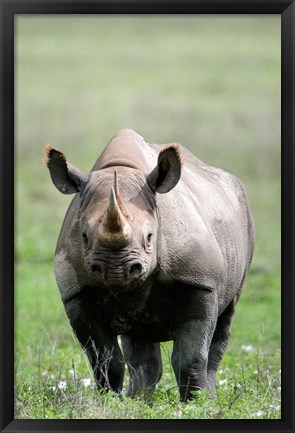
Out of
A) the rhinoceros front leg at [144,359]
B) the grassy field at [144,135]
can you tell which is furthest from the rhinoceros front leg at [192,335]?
the rhinoceros front leg at [144,359]

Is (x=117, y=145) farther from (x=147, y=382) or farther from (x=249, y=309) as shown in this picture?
(x=249, y=309)

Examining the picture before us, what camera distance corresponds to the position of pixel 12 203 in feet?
24.7

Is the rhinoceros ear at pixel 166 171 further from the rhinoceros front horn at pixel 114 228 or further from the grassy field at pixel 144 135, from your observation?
the grassy field at pixel 144 135

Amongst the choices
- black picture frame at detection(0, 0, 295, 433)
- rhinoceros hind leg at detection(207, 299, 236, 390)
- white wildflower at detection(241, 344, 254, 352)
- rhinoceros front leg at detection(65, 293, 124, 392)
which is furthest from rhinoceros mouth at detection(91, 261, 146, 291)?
white wildflower at detection(241, 344, 254, 352)

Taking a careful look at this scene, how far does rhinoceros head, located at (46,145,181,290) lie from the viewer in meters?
7.98

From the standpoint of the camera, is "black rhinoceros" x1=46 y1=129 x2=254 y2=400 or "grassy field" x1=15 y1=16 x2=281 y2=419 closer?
"black rhinoceros" x1=46 y1=129 x2=254 y2=400

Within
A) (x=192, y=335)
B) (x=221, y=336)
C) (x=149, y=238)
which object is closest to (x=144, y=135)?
(x=221, y=336)

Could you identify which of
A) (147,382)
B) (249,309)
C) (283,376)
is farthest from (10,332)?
(249,309)

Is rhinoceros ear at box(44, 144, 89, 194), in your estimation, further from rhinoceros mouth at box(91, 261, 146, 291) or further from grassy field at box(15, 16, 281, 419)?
grassy field at box(15, 16, 281, 419)

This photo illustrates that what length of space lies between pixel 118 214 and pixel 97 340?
4.59 feet

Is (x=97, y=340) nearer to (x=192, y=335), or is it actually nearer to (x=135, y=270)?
(x=192, y=335)

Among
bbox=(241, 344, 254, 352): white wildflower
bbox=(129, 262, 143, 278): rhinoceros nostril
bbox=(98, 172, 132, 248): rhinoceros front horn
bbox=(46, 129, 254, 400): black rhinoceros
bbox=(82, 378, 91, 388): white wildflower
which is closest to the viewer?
bbox=(98, 172, 132, 248): rhinoceros front horn

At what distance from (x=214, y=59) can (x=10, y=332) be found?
2308 centimetres

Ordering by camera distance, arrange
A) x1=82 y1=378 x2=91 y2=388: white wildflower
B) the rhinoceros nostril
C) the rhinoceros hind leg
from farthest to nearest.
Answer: the rhinoceros hind leg, x1=82 y1=378 x2=91 y2=388: white wildflower, the rhinoceros nostril
